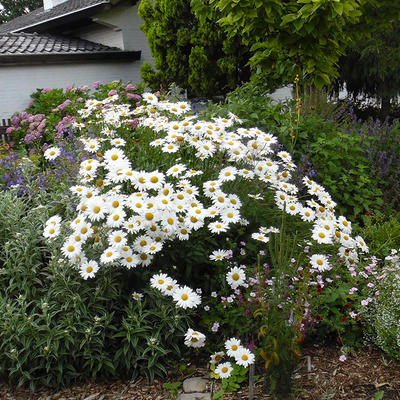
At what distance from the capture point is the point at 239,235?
329 cm

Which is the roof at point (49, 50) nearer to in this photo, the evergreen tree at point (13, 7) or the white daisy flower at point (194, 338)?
the white daisy flower at point (194, 338)

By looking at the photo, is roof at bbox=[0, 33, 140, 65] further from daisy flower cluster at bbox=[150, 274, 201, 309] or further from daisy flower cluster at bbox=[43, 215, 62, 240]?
daisy flower cluster at bbox=[150, 274, 201, 309]

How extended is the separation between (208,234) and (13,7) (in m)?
37.2

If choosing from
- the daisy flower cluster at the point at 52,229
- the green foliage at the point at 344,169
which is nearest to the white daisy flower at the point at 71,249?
the daisy flower cluster at the point at 52,229

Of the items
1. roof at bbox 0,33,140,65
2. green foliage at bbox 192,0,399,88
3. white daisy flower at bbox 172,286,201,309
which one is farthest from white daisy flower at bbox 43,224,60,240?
roof at bbox 0,33,140,65

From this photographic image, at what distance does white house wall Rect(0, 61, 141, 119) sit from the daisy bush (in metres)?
7.86

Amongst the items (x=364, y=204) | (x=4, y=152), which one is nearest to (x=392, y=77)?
(x=364, y=204)

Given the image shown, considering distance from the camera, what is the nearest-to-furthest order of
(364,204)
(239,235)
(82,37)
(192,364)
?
1. (192,364)
2. (239,235)
3. (364,204)
4. (82,37)

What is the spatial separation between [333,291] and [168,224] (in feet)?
3.70

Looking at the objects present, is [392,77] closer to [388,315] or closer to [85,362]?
[388,315]

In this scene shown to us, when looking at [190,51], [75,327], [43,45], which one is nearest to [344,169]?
[75,327]

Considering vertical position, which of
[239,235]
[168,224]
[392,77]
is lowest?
[392,77]

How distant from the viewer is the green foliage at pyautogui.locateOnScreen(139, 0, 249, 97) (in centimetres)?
913

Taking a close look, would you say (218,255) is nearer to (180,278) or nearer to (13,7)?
(180,278)
